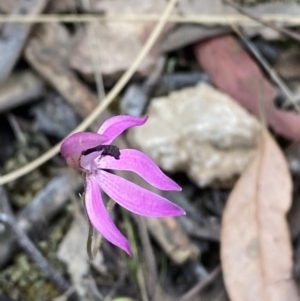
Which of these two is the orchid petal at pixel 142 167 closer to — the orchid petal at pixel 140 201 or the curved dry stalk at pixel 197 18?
the orchid petal at pixel 140 201

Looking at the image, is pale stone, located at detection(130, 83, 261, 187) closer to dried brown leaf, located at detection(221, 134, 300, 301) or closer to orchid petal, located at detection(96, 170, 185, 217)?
dried brown leaf, located at detection(221, 134, 300, 301)

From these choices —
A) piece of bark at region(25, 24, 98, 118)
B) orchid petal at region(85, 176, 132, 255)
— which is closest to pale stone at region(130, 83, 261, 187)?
piece of bark at region(25, 24, 98, 118)

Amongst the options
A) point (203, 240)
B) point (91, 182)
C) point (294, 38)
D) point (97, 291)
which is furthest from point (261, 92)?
point (91, 182)

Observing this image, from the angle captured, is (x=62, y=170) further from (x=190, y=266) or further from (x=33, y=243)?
(x=190, y=266)

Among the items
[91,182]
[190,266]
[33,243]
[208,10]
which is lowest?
[190,266]

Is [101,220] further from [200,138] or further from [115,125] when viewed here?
[200,138]
